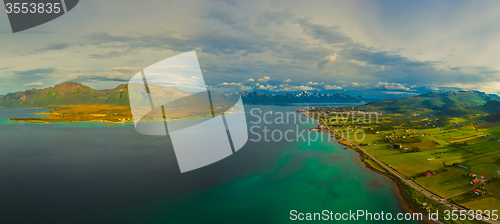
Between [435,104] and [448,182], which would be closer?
[448,182]

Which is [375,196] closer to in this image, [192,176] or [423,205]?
[423,205]

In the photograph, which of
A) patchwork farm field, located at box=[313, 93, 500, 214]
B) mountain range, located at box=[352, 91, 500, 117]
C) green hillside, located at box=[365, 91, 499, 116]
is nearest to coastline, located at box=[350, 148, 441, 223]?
patchwork farm field, located at box=[313, 93, 500, 214]

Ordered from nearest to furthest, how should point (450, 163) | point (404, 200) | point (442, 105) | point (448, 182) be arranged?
point (404, 200) < point (448, 182) < point (450, 163) < point (442, 105)

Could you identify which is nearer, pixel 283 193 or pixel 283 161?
pixel 283 193

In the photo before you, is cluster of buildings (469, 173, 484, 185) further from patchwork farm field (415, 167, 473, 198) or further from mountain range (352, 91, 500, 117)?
mountain range (352, 91, 500, 117)

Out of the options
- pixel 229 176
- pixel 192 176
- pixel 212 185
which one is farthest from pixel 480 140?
pixel 192 176

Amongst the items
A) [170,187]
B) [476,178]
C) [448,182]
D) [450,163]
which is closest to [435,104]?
[450,163]

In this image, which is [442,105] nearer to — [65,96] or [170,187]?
[170,187]

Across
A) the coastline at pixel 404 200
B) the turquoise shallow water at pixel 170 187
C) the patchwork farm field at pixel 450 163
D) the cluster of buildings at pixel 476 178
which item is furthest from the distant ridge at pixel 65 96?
the cluster of buildings at pixel 476 178
